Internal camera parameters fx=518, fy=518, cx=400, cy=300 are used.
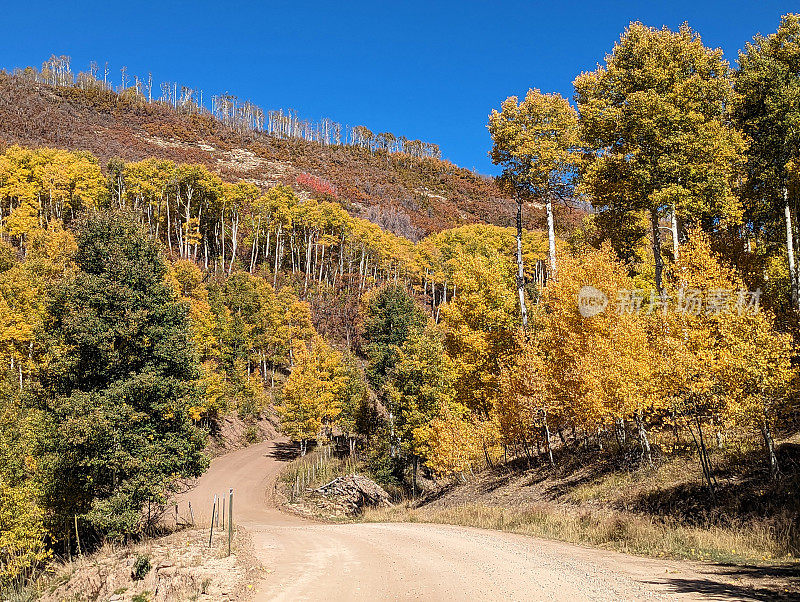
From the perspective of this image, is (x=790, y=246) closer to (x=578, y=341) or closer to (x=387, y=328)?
(x=578, y=341)

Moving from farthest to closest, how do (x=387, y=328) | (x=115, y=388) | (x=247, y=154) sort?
1. (x=247, y=154)
2. (x=387, y=328)
3. (x=115, y=388)

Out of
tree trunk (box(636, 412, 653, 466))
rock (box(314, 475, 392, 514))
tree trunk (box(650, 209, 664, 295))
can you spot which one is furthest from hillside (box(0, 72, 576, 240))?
tree trunk (box(636, 412, 653, 466))

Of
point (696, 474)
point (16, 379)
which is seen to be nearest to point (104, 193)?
point (16, 379)

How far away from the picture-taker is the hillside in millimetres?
96188

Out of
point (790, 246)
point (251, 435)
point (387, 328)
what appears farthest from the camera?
point (251, 435)

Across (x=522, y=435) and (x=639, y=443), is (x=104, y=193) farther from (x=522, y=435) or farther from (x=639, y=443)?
(x=639, y=443)

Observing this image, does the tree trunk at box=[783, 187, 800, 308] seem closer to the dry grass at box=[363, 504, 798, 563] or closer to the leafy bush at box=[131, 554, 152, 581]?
the dry grass at box=[363, 504, 798, 563]

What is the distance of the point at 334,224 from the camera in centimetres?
7262

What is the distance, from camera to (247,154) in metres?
124

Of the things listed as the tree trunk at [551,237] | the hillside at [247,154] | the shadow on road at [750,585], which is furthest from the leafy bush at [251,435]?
the hillside at [247,154]

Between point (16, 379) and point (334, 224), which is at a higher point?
point (334, 224)

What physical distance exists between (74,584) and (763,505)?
18.5 meters

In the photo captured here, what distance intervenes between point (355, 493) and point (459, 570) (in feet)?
76.7

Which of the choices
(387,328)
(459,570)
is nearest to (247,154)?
(387,328)
